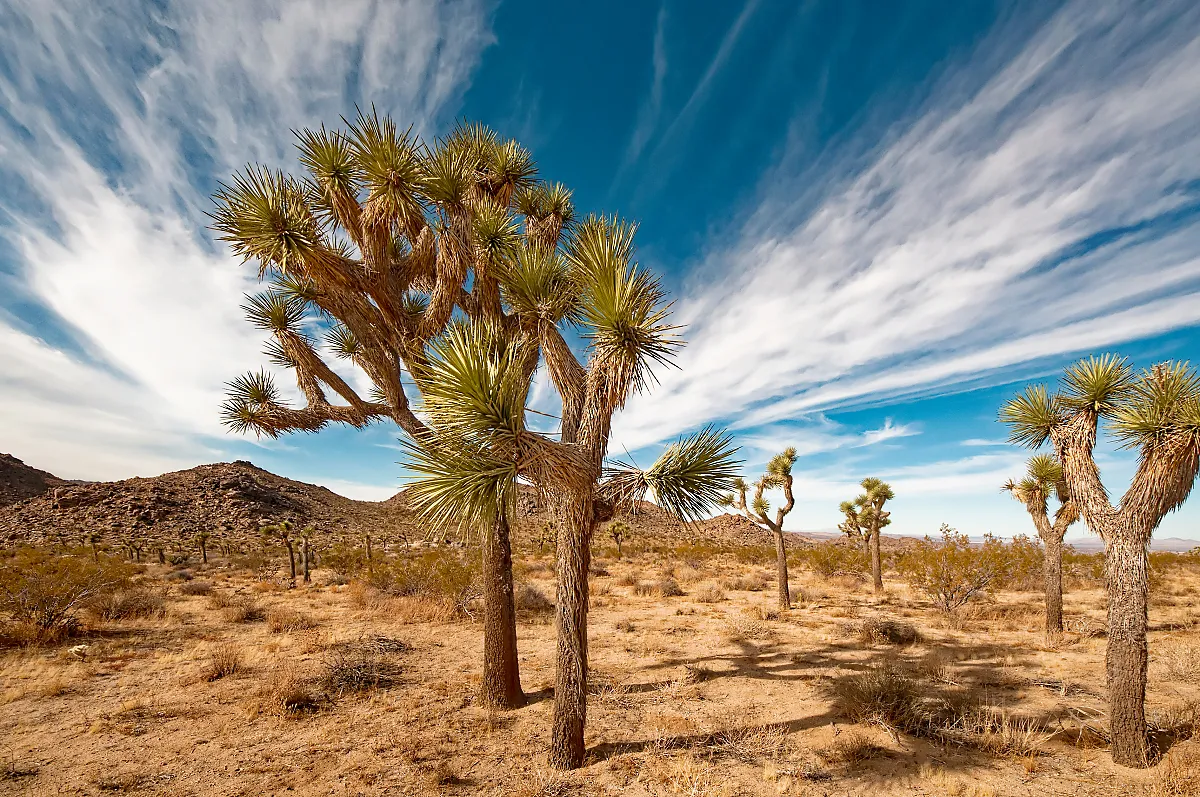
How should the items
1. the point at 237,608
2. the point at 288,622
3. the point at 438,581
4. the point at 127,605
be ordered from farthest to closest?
the point at 438,581 → the point at 237,608 → the point at 127,605 → the point at 288,622

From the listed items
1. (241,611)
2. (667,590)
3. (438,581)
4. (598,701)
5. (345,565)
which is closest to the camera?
(598,701)

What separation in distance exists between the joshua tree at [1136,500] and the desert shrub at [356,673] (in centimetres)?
990

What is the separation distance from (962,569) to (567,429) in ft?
49.5

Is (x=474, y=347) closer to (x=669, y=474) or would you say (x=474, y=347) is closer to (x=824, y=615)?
(x=669, y=474)

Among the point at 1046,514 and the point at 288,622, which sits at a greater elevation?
the point at 1046,514

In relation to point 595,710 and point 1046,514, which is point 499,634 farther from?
point 1046,514

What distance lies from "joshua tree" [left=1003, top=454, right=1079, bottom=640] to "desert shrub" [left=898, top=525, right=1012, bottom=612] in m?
2.41

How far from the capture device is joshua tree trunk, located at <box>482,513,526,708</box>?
6.99 metres

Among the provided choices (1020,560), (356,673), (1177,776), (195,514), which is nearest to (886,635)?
(1177,776)

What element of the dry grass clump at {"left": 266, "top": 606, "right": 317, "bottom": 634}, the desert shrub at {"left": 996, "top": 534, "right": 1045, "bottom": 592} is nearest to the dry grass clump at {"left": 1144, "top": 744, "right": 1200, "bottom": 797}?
the desert shrub at {"left": 996, "top": 534, "right": 1045, "bottom": 592}

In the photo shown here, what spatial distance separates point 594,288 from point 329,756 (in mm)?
6348

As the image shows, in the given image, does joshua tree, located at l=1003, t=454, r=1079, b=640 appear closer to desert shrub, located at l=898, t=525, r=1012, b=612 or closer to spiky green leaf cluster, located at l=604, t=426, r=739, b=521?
desert shrub, located at l=898, t=525, r=1012, b=612

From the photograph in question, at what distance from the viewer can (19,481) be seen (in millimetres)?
50344

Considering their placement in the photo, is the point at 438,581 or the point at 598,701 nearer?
the point at 598,701
